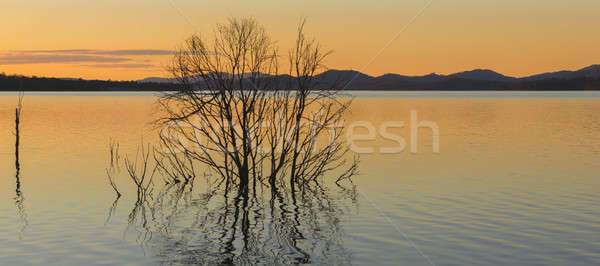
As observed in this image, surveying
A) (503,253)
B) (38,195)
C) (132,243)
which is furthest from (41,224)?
(503,253)

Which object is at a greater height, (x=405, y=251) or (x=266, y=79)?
(x=266, y=79)

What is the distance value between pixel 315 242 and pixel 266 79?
38.3ft

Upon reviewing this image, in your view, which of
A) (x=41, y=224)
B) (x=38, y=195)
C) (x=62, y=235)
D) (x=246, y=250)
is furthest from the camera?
(x=38, y=195)

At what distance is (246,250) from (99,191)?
14.0 meters

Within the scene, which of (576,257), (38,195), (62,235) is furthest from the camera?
(38,195)

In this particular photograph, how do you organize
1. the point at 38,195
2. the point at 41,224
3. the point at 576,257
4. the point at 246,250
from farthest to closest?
1. the point at 38,195
2. the point at 41,224
3. the point at 246,250
4. the point at 576,257

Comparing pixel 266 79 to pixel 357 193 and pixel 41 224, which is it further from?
pixel 41 224

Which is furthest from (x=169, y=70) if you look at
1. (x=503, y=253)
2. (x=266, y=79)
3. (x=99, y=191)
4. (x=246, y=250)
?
(x=503, y=253)

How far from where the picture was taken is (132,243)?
69.5 ft

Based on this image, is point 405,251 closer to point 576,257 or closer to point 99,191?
point 576,257

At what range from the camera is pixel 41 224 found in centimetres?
2400

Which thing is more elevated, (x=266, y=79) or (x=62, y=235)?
(x=266, y=79)

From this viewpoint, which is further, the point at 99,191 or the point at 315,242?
the point at 99,191

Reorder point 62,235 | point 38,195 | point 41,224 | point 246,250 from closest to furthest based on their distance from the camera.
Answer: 1. point 246,250
2. point 62,235
3. point 41,224
4. point 38,195
